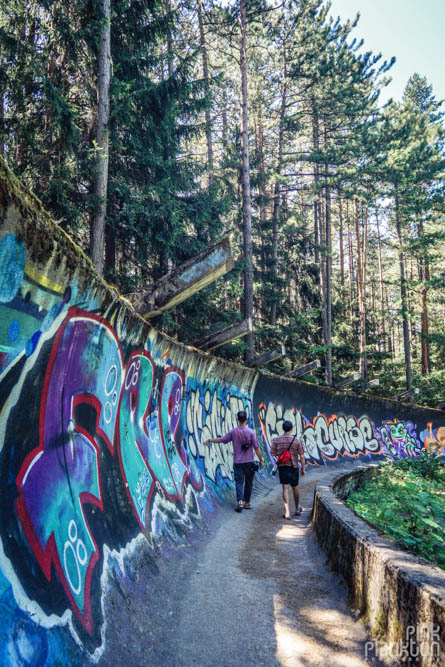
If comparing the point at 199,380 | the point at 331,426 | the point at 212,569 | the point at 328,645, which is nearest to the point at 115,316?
the point at 212,569

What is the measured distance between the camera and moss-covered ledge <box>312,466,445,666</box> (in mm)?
2391

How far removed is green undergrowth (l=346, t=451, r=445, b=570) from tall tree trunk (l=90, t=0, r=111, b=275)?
7.33 meters

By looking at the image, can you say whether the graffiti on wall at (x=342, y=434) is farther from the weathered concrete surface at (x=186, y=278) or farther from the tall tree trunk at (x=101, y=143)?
the weathered concrete surface at (x=186, y=278)

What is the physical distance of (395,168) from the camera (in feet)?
66.2

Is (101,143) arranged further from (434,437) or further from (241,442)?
(434,437)

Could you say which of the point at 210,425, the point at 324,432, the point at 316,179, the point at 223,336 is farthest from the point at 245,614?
the point at 316,179

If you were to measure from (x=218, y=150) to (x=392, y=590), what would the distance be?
2250 cm

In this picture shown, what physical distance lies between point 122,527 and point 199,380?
15.0 feet

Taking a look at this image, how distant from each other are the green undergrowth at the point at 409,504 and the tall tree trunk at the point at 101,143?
289 inches

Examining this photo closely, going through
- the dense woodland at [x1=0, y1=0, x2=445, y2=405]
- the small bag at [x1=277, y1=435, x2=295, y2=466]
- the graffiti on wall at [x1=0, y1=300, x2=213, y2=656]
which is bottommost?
the small bag at [x1=277, y1=435, x2=295, y2=466]

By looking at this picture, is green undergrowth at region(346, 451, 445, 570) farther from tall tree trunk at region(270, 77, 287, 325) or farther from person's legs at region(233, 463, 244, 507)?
tall tree trunk at region(270, 77, 287, 325)

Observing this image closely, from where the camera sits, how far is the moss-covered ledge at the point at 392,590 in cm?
239

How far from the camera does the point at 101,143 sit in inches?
389

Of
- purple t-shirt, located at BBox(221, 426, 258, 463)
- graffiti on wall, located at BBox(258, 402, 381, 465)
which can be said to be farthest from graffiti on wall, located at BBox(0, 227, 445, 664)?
graffiti on wall, located at BBox(258, 402, 381, 465)
